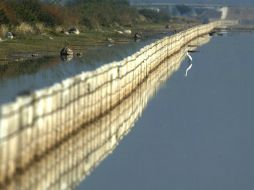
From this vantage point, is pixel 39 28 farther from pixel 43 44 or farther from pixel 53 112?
pixel 53 112

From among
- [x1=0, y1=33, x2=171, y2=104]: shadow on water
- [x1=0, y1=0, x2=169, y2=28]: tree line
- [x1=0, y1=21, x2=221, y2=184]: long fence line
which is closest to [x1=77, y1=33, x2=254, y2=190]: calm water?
[x1=0, y1=21, x2=221, y2=184]: long fence line

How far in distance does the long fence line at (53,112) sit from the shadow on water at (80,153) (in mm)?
187

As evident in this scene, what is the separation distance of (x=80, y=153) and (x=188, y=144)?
5.14 meters

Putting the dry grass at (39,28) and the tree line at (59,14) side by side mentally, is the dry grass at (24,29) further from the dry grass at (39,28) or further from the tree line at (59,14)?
the dry grass at (39,28)

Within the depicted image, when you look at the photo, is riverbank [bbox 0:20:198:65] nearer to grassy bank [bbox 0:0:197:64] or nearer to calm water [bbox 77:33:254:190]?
grassy bank [bbox 0:0:197:64]

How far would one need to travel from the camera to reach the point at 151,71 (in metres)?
56.1

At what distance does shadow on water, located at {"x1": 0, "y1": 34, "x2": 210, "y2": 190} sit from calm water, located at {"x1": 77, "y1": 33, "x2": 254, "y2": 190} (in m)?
0.31

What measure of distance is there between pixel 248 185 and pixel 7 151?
5.36 metres

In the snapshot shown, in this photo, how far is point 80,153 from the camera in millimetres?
25156

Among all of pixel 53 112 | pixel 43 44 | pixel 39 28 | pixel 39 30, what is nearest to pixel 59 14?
pixel 39 28

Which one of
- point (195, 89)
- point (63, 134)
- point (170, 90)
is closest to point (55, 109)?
point (63, 134)

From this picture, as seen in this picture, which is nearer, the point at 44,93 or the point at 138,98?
the point at 44,93

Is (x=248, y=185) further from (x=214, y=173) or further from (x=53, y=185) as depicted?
(x=53, y=185)

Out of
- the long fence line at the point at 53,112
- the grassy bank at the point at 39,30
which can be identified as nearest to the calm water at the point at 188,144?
the long fence line at the point at 53,112
